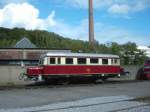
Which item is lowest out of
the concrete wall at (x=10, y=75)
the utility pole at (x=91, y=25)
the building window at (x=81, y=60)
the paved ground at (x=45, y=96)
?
the paved ground at (x=45, y=96)

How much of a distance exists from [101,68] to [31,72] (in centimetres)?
700

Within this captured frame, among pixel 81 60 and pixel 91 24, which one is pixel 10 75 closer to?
pixel 81 60

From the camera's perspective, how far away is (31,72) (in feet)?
101

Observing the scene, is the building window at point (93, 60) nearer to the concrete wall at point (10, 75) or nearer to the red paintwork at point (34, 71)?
the red paintwork at point (34, 71)

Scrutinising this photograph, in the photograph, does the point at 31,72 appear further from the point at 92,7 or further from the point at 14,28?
the point at 14,28

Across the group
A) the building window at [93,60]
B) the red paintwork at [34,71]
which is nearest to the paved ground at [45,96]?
the red paintwork at [34,71]

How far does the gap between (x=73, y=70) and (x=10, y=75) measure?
584 cm

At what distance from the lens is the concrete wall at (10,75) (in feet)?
106

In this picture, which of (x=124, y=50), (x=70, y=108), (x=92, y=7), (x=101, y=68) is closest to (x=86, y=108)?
(x=70, y=108)

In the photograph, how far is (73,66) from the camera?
106 ft

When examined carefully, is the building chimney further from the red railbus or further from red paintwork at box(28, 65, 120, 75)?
red paintwork at box(28, 65, 120, 75)

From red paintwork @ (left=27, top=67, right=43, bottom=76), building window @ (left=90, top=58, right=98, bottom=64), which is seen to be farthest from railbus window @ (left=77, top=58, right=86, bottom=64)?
red paintwork @ (left=27, top=67, right=43, bottom=76)

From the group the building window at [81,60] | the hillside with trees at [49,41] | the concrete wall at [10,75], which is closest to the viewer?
the concrete wall at [10,75]

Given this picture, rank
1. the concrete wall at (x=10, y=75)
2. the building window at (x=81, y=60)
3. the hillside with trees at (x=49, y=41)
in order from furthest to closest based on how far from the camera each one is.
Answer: the hillside with trees at (x=49, y=41) → the building window at (x=81, y=60) → the concrete wall at (x=10, y=75)
